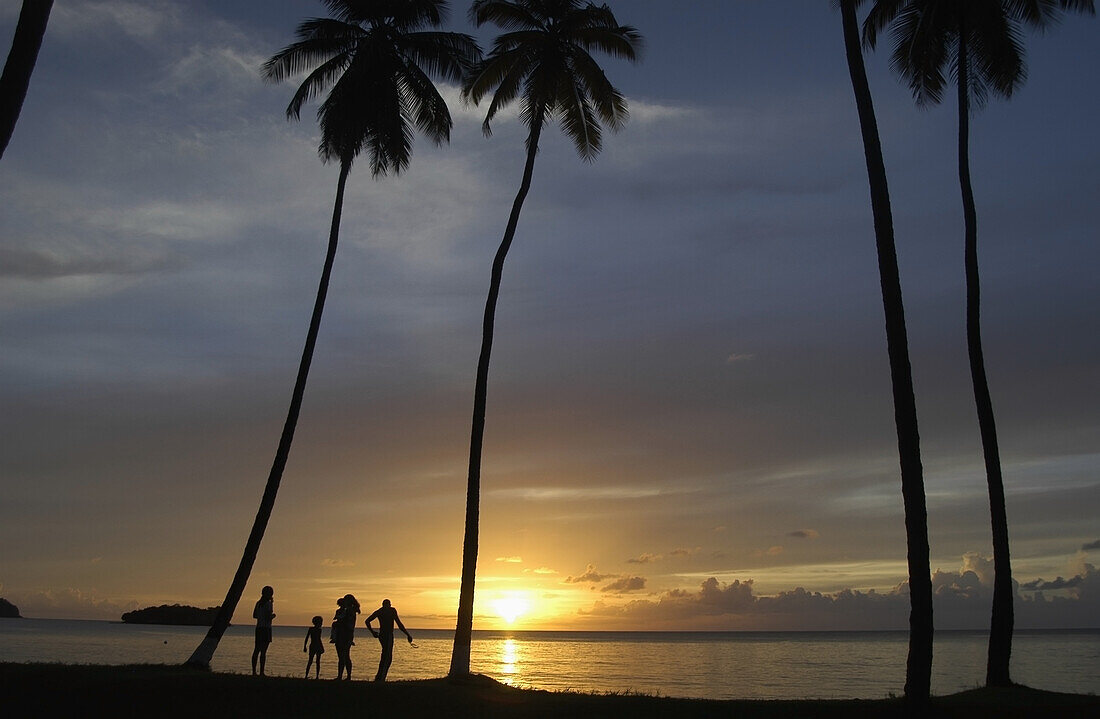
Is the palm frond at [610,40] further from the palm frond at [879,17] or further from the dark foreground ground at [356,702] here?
the dark foreground ground at [356,702]

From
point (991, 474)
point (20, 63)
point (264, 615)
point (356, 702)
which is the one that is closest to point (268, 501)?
point (264, 615)

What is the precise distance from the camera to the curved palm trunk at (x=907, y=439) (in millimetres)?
16344

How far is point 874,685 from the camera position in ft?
148

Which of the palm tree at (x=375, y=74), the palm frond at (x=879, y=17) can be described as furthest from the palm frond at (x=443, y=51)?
the palm frond at (x=879, y=17)

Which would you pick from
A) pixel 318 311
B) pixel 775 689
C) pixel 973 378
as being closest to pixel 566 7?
pixel 318 311

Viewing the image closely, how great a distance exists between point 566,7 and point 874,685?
37062 mm

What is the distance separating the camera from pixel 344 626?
20.7 m

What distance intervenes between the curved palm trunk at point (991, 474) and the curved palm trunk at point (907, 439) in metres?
5.55

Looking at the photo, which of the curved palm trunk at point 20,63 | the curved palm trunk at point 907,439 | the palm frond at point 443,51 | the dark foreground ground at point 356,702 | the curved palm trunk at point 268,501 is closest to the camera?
the curved palm trunk at point 20,63

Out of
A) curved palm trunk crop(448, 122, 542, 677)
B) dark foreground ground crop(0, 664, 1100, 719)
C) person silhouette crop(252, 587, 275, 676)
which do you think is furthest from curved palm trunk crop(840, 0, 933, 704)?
person silhouette crop(252, 587, 275, 676)

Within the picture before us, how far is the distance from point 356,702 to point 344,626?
177 inches

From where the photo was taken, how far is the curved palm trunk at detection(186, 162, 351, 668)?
22953 millimetres

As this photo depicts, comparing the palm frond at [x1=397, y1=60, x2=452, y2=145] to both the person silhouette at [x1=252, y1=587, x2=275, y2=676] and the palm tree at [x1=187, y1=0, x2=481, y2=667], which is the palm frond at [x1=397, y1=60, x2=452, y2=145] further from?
the person silhouette at [x1=252, y1=587, x2=275, y2=676]

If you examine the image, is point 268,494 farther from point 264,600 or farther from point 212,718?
point 212,718
